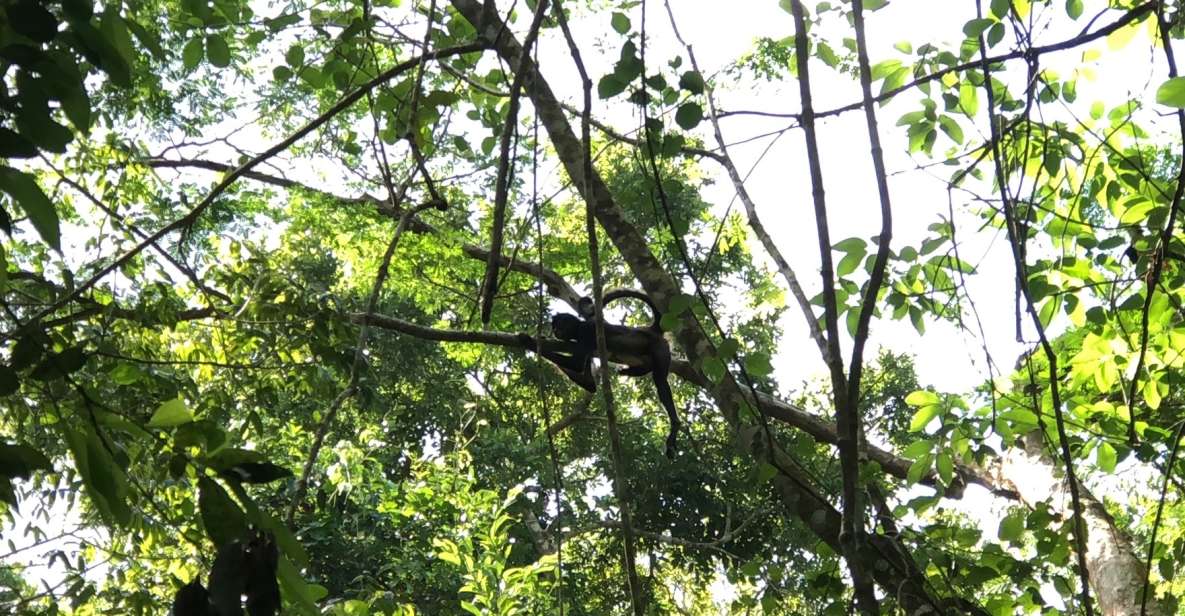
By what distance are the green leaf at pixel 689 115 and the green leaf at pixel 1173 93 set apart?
78cm

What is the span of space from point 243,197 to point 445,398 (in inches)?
175

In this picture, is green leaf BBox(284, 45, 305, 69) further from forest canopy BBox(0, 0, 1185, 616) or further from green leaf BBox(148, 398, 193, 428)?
green leaf BBox(148, 398, 193, 428)

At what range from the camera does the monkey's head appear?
242 inches

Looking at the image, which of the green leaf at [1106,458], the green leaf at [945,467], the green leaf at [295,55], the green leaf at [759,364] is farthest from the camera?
the green leaf at [295,55]

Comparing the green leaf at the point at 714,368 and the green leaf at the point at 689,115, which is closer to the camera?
the green leaf at the point at 689,115

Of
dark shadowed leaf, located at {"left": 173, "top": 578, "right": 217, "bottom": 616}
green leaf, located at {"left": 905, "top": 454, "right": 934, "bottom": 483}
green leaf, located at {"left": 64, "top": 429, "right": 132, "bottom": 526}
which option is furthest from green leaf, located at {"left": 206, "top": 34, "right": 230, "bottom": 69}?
green leaf, located at {"left": 905, "top": 454, "right": 934, "bottom": 483}

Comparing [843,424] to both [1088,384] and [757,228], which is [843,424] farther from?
[1088,384]

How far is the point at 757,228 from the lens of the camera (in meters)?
2.40

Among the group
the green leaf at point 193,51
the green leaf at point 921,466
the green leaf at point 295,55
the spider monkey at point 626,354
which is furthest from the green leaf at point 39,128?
the spider monkey at point 626,354

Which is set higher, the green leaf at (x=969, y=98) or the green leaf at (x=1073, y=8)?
the green leaf at (x=1073, y=8)

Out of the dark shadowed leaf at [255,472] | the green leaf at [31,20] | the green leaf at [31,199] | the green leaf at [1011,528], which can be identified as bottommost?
the dark shadowed leaf at [255,472]

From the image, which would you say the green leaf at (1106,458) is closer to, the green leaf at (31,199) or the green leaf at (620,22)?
the green leaf at (620,22)

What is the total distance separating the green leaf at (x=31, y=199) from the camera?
2.78ft

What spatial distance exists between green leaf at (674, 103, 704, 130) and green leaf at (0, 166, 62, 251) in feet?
3.55
